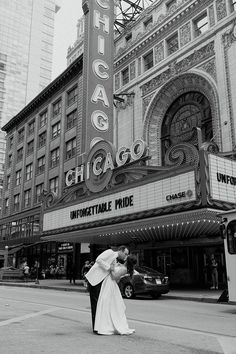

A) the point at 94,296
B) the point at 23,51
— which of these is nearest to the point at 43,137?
the point at 94,296

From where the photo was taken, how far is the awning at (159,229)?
682 inches

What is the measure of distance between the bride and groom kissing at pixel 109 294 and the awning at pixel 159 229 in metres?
9.13

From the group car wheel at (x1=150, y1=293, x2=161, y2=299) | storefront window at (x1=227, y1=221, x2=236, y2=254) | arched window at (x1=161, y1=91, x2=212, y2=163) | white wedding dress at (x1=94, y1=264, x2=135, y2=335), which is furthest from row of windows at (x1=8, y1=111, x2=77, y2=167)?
white wedding dress at (x1=94, y1=264, x2=135, y2=335)

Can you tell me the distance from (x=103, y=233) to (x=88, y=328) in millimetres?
15988

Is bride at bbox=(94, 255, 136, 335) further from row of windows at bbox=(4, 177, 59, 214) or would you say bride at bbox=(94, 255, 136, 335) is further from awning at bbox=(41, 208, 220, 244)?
row of windows at bbox=(4, 177, 59, 214)

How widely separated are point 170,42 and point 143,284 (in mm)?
18520

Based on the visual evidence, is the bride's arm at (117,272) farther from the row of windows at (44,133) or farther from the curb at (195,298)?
the row of windows at (44,133)

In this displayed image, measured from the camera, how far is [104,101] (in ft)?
92.2

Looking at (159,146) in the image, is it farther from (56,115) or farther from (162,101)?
(56,115)

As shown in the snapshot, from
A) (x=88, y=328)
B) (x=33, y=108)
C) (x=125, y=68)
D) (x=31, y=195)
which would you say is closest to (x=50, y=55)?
(x=33, y=108)

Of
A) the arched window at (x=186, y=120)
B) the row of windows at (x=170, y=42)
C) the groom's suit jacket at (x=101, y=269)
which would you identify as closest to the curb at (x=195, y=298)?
the groom's suit jacket at (x=101, y=269)

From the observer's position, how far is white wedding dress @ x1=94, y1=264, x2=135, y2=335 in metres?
7.01

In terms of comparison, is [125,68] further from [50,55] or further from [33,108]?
[50,55]

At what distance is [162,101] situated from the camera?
91.8 ft
